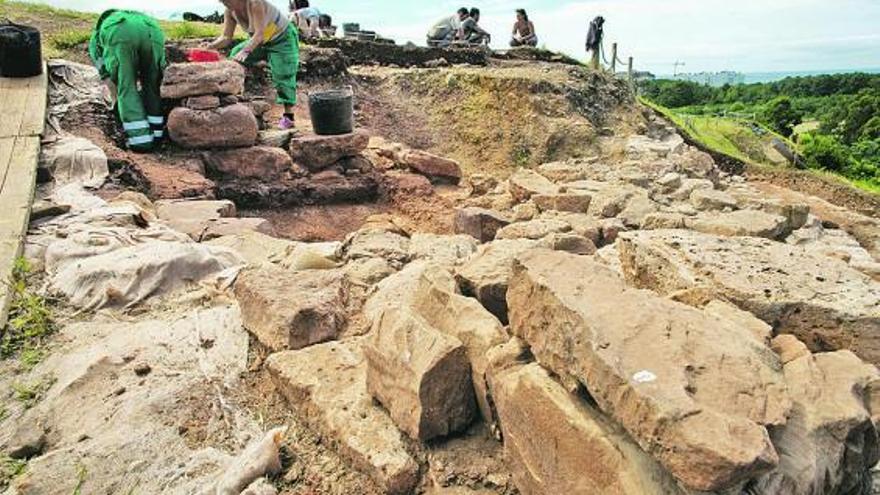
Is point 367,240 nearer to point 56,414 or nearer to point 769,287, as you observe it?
point 56,414

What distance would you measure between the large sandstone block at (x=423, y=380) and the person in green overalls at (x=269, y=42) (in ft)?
16.5

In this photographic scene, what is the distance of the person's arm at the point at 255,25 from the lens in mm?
6047

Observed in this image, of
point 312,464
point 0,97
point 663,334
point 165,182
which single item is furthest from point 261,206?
point 663,334

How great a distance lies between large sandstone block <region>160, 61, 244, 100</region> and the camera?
19.0ft

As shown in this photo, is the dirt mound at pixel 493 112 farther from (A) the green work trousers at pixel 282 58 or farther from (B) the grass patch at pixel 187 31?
(B) the grass patch at pixel 187 31

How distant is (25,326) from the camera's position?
9.23 ft

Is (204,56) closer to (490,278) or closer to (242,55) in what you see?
(242,55)

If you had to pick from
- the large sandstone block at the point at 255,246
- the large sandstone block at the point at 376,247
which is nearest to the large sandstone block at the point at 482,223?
the large sandstone block at the point at 376,247

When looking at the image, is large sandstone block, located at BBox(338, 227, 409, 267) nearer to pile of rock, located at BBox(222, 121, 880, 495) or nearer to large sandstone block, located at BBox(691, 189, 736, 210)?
pile of rock, located at BBox(222, 121, 880, 495)

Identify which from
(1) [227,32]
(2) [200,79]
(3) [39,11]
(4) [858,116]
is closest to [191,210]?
(2) [200,79]

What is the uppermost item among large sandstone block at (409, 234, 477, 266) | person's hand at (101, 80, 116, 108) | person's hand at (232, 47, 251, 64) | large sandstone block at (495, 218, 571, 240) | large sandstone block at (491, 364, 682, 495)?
person's hand at (232, 47, 251, 64)

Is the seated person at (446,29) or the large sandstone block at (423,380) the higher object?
the seated person at (446,29)

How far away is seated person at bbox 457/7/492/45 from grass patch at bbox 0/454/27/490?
1302cm

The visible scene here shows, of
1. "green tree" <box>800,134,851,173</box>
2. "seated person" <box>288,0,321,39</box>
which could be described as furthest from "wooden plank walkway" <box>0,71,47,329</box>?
"green tree" <box>800,134,851,173</box>
